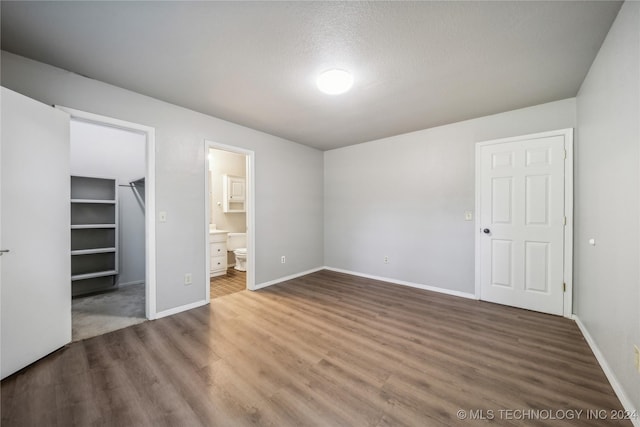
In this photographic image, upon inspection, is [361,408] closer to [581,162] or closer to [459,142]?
[581,162]

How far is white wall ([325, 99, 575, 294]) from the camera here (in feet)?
10.4

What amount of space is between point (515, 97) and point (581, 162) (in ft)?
3.06

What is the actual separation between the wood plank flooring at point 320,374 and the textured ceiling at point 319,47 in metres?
2.43

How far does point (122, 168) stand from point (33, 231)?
2320 millimetres

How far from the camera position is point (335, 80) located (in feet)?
6.78

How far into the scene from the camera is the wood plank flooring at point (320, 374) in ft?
4.54

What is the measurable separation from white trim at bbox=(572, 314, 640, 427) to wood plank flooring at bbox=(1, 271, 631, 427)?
0.13 feet

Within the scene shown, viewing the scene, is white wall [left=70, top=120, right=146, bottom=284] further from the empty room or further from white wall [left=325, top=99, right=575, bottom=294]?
white wall [left=325, top=99, right=575, bottom=294]

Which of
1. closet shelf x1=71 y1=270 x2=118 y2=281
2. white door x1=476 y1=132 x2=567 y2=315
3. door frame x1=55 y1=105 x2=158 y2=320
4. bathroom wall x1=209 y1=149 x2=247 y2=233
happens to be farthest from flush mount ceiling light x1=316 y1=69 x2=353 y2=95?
closet shelf x1=71 y1=270 x2=118 y2=281

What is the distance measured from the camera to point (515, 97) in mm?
2555

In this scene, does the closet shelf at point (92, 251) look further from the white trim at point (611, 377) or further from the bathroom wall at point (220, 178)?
the white trim at point (611, 377)

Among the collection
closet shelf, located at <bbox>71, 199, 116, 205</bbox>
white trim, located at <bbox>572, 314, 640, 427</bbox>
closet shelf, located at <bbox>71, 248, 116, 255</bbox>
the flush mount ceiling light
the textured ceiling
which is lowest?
white trim, located at <bbox>572, 314, 640, 427</bbox>

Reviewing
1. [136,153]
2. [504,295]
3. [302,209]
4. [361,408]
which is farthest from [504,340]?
[136,153]

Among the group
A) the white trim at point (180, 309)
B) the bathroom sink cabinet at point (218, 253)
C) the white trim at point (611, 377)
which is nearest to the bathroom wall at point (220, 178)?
the bathroom sink cabinet at point (218, 253)
